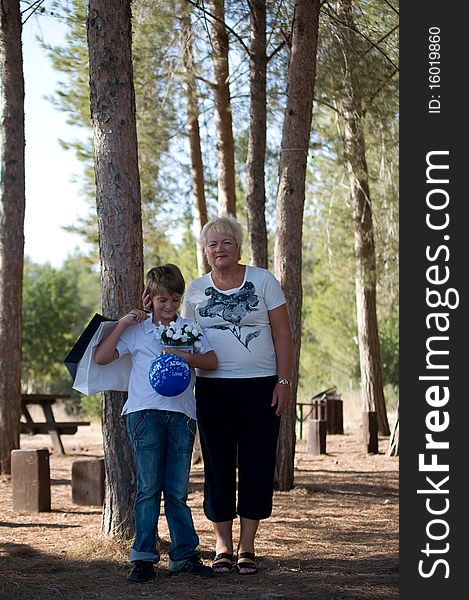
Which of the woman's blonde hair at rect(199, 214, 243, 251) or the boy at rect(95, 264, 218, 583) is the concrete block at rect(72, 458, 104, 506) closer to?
the boy at rect(95, 264, 218, 583)

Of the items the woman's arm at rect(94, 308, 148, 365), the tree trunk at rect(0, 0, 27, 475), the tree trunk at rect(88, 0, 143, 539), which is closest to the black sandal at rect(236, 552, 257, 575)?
the tree trunk at rect(88, 0, 143, 539)

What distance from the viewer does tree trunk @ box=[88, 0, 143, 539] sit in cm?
579

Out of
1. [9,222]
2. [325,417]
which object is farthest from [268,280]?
[325,417]

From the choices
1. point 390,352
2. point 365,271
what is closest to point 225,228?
point 365,271

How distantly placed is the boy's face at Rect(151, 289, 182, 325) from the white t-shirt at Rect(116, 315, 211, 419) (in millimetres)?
48

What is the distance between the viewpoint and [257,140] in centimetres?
1044

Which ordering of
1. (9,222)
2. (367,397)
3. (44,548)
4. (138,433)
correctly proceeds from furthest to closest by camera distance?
(367,397) < (9,222) < (44,548) < (138,433)

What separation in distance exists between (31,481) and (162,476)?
2.95m

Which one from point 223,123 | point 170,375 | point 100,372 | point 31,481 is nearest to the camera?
point 170,375

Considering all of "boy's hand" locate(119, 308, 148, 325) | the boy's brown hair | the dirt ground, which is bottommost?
the dirt ground

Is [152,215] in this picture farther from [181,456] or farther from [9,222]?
[181,456]

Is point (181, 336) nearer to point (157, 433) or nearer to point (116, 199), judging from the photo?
point (157, 433)

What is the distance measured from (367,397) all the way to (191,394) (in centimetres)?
1174

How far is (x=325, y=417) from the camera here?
18.5 meters
